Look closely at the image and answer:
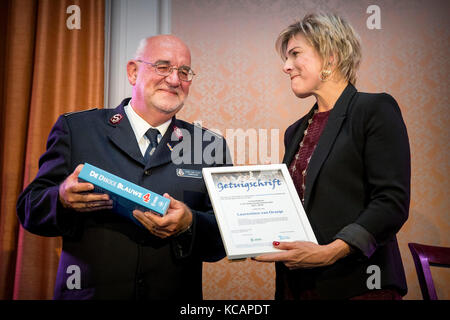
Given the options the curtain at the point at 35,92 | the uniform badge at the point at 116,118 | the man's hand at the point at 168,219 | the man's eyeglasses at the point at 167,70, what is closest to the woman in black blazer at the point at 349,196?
the man's hand at the point at 168,219

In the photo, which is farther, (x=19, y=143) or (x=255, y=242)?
(x=19, y=143)

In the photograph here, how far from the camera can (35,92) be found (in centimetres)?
256

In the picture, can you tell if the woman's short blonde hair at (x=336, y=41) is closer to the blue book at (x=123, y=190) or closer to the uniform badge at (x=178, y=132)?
the uniform badge at (x=178, y=132)

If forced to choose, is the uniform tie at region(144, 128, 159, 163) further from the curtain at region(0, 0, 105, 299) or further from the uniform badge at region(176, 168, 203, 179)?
the curtain at region(0, 0, 105, 299)

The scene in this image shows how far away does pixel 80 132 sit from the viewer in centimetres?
177

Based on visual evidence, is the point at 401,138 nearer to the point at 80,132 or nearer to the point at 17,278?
the point at 80,132

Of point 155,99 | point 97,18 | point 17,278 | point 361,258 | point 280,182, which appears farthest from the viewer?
point 97,18

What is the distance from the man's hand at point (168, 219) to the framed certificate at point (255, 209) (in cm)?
13

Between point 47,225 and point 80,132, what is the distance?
415 mm

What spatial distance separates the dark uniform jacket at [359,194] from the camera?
1406mm

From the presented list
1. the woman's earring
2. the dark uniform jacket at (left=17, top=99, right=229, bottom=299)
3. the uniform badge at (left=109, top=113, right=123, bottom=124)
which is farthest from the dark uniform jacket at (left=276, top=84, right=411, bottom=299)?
the uniform badge at (left=109, top=113, right=123, bottom=124)

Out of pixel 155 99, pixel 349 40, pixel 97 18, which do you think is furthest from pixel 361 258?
pixel 97 18

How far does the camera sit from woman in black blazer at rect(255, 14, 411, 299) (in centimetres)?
140

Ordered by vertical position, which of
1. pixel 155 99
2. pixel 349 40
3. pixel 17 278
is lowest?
pixel 17 278
